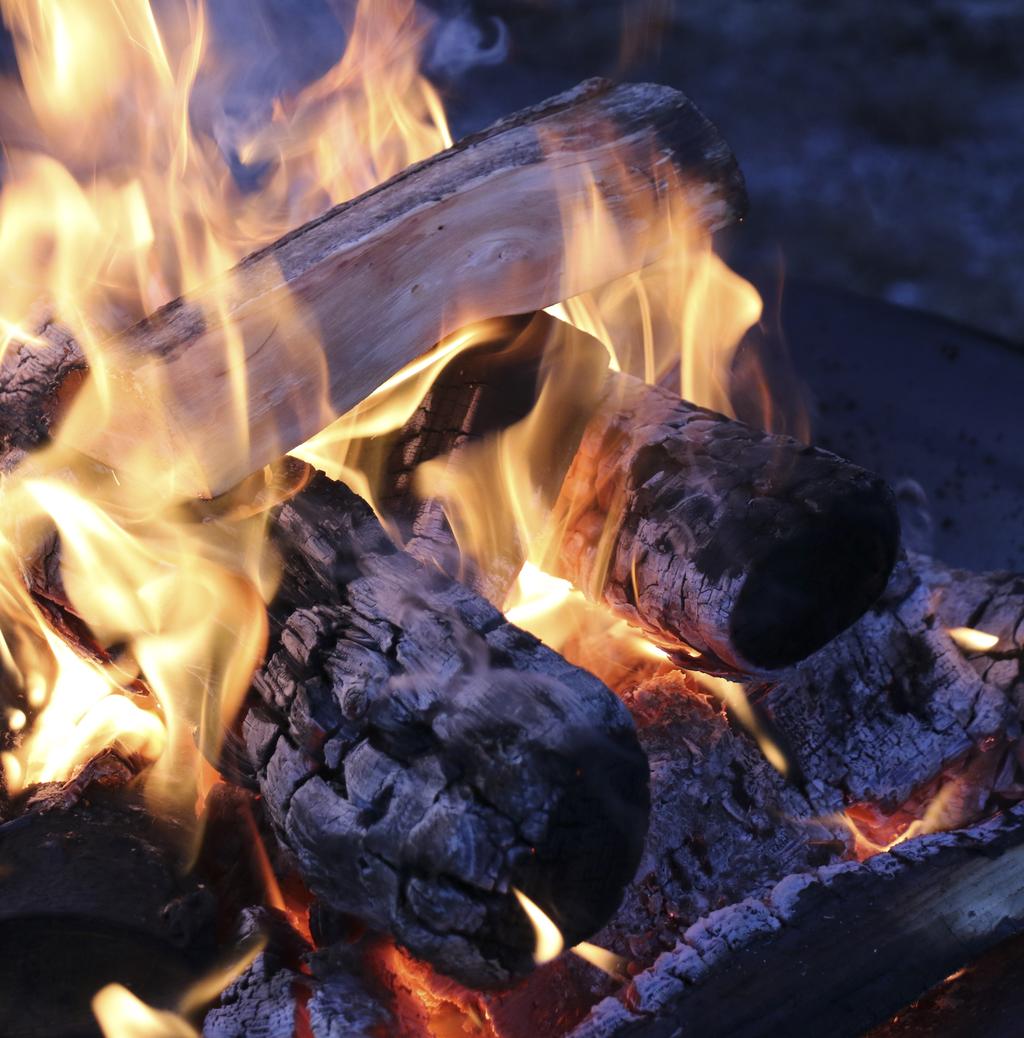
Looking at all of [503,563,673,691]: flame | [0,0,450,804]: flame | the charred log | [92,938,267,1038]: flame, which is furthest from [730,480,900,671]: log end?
the charred log

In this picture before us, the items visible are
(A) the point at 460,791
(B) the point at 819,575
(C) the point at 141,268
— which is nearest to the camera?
(A) the point at 460,791

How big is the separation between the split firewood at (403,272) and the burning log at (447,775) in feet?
1.11

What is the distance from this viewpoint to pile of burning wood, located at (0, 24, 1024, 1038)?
3.84 feet

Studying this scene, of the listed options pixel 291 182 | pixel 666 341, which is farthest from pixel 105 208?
pixel 666 341

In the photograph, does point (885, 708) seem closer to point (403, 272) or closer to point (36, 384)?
point (403, 272)

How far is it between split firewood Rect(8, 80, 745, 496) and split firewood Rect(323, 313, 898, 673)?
0.15 meters

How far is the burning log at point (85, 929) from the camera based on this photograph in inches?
53.7

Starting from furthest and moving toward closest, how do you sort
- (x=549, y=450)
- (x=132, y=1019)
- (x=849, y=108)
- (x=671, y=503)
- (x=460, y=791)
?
(x=849, y=108), (x=549, y=450), (x=671, y=503), (x=132, y=1019), (x=460, y=791)

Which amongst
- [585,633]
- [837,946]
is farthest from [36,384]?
[837,946]

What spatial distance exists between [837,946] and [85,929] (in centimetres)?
103

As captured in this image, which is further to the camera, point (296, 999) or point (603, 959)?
point (603, 959)

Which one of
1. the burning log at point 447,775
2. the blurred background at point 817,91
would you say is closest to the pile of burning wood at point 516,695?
the burning log at point 447,775

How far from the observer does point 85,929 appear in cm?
140

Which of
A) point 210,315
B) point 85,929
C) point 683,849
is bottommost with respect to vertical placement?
point 683,849
